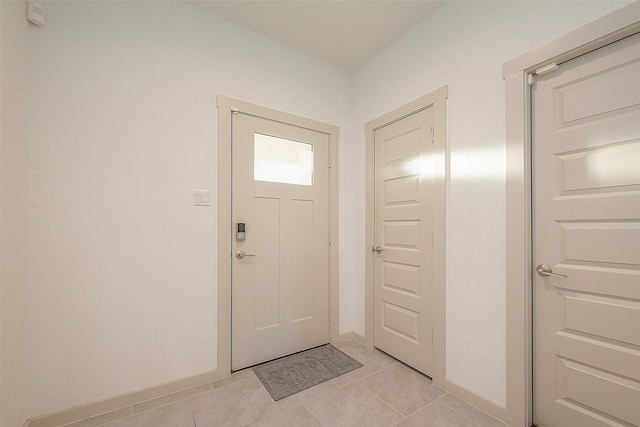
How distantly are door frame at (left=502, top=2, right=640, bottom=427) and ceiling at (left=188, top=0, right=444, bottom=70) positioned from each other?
3.17 ft

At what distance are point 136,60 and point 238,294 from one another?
1899 millimetres

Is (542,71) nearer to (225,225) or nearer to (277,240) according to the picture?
(277,240)

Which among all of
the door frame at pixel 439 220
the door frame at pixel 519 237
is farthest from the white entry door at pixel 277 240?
the door frame at pixel 519 237

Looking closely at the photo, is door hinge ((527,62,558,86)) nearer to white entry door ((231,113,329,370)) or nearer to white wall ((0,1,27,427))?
white entry door ((231,113,329,370))

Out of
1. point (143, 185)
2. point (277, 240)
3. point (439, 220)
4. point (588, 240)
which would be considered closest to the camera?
point (588, 240)

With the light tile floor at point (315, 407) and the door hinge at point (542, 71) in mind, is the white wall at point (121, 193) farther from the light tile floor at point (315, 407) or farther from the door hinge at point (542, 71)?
the door hinge at point (542, 71)

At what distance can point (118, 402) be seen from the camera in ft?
5.76

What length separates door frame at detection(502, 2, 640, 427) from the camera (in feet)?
5.09

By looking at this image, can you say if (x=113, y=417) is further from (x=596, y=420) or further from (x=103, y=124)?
(x=596, y=420)

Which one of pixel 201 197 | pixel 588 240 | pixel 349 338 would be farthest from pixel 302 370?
pixel 588 240

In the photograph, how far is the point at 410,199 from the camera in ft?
7.47

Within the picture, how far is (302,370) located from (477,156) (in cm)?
213

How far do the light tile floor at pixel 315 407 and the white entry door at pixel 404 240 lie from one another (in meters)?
0.34

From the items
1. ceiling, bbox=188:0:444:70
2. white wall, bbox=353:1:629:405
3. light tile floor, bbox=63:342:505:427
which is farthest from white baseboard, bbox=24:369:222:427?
ceiling, bbox=188:0:444:70
